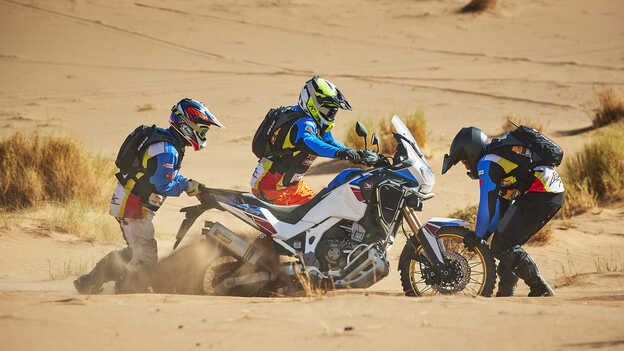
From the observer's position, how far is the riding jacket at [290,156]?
256 inches

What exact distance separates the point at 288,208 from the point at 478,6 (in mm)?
25000

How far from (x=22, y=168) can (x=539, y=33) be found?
69.0 ft

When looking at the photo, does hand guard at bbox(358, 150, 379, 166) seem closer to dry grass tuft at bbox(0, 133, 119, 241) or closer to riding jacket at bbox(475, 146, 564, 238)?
riding jacket at bbox(475, 146, 564, 238)

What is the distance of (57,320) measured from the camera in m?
4.42

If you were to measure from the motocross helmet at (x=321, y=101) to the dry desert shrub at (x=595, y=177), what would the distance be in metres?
4.56

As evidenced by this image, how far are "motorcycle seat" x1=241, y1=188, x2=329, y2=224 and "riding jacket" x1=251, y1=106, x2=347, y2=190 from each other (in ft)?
1.81

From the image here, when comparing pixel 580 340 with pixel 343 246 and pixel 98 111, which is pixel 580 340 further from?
pixel 98 111

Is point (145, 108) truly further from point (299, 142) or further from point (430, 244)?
point (430, 244)

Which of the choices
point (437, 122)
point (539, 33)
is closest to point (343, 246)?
point (437, 122)

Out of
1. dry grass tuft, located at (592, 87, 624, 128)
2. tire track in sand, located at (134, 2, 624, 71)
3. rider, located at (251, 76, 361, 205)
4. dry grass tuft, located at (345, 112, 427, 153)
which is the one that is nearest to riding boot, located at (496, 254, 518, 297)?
rider, located at (251, 76, 361, 205)

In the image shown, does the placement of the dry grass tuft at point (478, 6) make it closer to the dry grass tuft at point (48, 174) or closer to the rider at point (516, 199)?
the dry grass tuft at point (48, 174)

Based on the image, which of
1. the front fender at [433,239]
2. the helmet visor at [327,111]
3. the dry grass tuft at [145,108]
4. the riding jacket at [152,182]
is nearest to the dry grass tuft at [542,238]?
the front fender at [433,239]

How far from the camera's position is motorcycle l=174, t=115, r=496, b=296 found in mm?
5805

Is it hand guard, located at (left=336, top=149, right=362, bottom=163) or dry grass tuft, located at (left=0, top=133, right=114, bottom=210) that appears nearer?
hand guard, located at (left=336, top=149, right=362, bottom=163)
